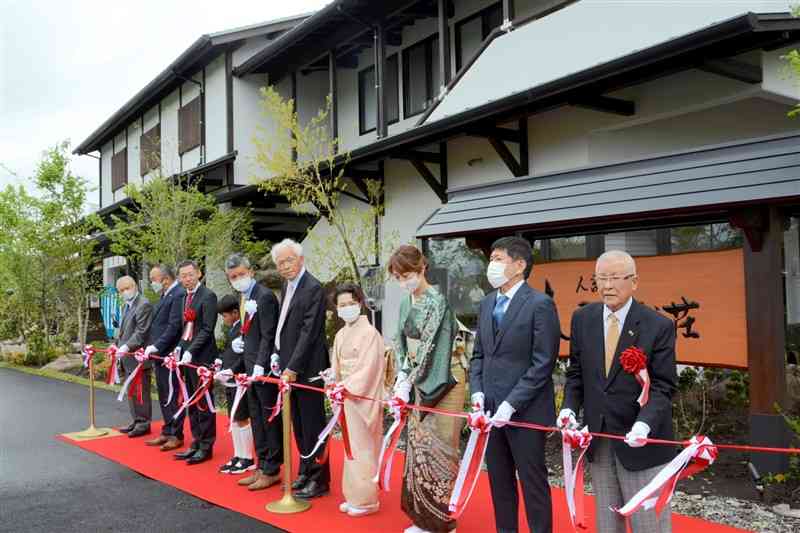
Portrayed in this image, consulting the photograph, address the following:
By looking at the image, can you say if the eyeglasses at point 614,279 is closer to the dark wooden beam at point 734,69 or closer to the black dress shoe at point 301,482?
the black dress shoe at point 301,482

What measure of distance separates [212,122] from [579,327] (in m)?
14.9

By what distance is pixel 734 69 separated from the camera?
22.3ft

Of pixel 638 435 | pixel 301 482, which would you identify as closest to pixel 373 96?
pixel 301 482

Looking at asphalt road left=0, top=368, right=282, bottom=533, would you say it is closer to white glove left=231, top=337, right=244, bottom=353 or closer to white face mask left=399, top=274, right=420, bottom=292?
white glove left=231, top=337, right=244, bottom=353

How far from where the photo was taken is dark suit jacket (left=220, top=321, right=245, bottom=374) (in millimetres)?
6500

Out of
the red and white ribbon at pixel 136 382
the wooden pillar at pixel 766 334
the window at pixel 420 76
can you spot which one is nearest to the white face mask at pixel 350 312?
the wooden pillar at pixel 766 334

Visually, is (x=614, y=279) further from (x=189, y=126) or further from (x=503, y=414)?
(x=189, y=126)

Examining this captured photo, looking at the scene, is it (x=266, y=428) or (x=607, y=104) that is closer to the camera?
(x=266, y=428)

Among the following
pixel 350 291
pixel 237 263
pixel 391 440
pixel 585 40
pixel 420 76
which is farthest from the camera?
pixel 420 76

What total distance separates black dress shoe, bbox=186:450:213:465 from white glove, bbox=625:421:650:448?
4992 millimetres

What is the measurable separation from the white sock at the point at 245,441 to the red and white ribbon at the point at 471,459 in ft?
8.91

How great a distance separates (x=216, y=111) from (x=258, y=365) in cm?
1230

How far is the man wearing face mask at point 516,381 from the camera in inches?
153

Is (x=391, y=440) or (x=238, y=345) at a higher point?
(x=238, y=345)
